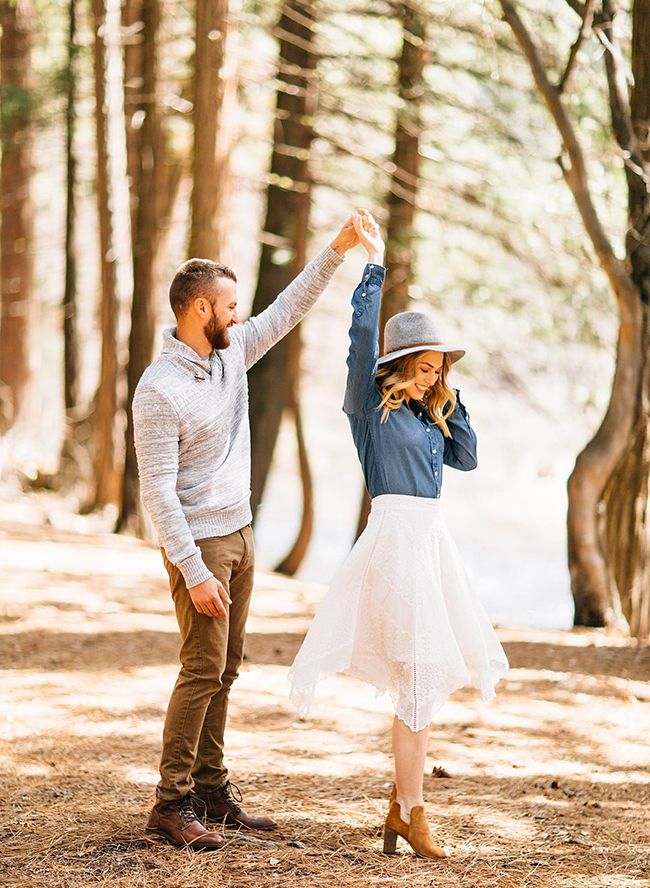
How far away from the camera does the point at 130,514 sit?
12.5m

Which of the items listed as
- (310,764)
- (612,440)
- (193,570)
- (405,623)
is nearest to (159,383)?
(193,570)

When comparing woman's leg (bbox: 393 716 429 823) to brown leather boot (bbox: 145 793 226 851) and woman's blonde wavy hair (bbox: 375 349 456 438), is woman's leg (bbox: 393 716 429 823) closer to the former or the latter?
brown leather boot (bbox: 145 793 226 851)

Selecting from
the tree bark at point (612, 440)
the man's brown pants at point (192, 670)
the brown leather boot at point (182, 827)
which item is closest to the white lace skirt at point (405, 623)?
the man's brown pants at point (192, 670)

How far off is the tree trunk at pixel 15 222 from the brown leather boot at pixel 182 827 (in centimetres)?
1479

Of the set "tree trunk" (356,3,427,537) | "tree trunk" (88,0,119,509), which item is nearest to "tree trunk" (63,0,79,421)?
"tree trunk" (88,0,119,509)

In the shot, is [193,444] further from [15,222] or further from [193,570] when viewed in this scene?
[15,222]

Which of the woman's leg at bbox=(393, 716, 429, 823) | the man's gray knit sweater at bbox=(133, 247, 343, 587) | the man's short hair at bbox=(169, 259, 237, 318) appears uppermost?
the man's short hair at bbox=(169, 259, 237, 318)

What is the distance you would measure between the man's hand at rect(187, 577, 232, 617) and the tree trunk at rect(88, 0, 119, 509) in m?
10.3

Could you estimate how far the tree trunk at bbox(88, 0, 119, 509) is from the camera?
1308 cm

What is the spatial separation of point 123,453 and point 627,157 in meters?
8.24

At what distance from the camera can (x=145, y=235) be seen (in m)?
13.2

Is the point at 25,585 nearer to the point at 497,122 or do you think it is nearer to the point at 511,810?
the point at 511,810

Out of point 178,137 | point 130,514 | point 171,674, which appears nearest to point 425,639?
point 171,674

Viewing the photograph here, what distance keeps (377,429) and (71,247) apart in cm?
1379
